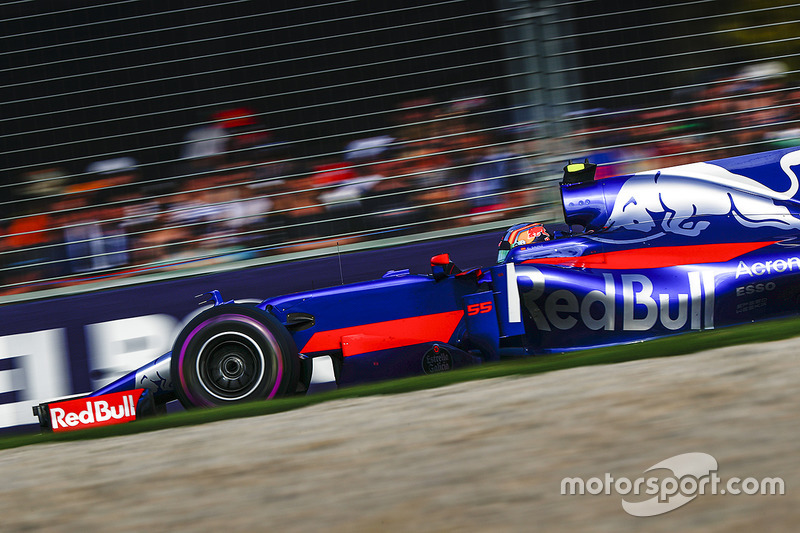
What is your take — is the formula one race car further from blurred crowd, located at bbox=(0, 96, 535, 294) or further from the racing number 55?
blurred crowd, located at bbox=(0, 96, 535, 294)

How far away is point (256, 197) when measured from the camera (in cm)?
650

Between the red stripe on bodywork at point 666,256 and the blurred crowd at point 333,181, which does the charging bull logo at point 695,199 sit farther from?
the blurred crowd at point 333,181

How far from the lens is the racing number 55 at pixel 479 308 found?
14.2ft

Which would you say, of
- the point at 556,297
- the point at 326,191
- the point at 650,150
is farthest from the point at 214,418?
the point at 650,150

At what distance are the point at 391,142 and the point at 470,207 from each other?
2.85 ft

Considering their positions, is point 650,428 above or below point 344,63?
below

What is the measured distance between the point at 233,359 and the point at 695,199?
2.64 meters

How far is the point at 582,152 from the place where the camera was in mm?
6355

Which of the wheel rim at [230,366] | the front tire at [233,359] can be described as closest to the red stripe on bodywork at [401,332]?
the front tire at [233,359]

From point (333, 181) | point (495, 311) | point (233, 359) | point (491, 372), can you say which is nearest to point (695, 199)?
point (495, 311)

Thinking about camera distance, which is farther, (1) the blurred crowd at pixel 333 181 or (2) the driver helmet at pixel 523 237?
(1) the blurred crowd at pixel 333 181

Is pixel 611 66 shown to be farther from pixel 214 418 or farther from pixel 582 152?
pixel 214 418

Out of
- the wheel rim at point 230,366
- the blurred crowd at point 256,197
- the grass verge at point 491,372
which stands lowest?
the grass verge at point 491,372

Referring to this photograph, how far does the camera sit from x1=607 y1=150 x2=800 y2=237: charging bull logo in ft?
14.9
